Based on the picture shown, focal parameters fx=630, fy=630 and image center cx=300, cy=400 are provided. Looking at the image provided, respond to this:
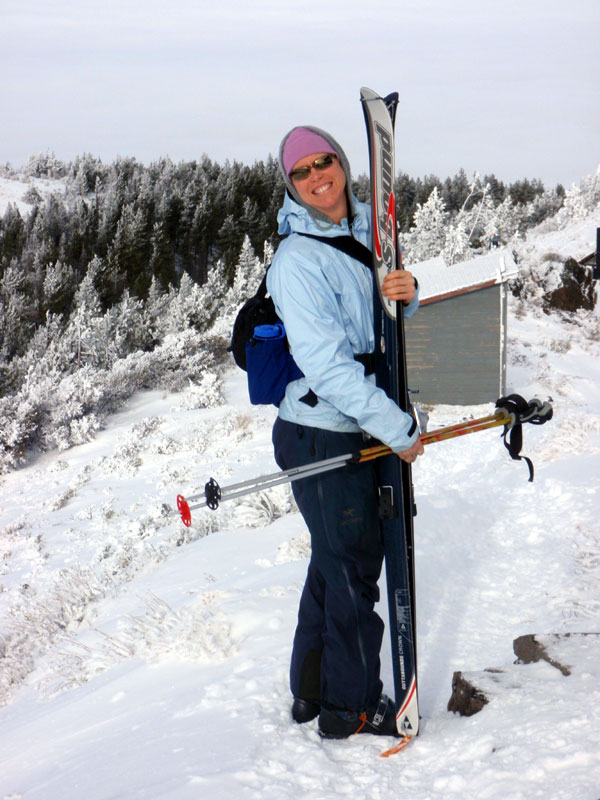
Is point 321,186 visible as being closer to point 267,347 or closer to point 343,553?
point 267,347

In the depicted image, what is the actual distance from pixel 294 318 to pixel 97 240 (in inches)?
1343

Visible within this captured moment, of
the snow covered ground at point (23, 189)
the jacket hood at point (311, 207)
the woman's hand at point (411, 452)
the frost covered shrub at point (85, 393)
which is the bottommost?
the frost covered shrub at point (85, 393)

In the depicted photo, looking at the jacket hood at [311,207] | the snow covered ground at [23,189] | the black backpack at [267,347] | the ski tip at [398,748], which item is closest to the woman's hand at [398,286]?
the black backpack at [267,347]

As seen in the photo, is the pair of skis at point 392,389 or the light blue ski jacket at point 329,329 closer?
the light blue ski jacket at point 329,329

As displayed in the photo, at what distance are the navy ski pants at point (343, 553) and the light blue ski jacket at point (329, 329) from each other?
101mm

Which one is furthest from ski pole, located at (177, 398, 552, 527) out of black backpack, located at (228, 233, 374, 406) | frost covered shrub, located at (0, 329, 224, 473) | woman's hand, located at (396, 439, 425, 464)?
frost covered shrub, located at (0, 329, 224, 473)

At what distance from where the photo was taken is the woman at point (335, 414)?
2.32m

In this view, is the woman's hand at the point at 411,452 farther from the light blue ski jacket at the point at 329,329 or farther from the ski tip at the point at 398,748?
the ski tip at the point at 398,748

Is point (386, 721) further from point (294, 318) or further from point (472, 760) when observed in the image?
point (294, 318)

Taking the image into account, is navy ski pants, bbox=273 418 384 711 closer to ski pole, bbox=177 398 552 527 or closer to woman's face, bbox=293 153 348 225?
ski pole, bbox=177 398 552 527

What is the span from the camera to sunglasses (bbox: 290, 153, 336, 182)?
8.17 ft

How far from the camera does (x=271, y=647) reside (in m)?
3.40

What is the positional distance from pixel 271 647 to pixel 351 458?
1.53 m

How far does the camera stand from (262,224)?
128 feet
